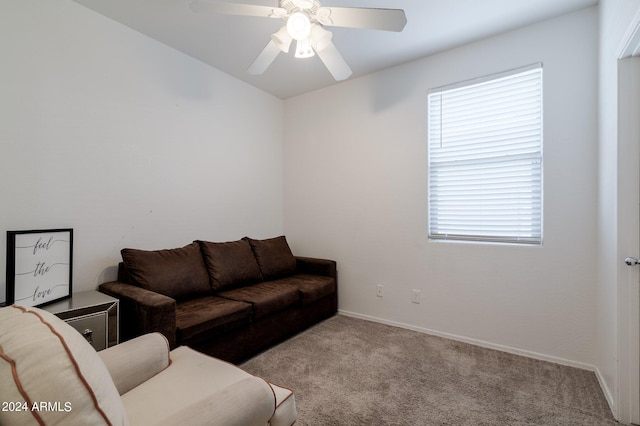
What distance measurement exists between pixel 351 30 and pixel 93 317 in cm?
278

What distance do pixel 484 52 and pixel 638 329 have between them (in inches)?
91.4

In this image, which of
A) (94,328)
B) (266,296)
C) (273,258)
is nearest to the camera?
(94,328)

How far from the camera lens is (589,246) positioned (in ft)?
7.58

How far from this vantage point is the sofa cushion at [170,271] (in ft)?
7.66

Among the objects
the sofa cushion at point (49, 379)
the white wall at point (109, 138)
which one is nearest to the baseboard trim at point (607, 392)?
the sofa cushion at point (49, 379)

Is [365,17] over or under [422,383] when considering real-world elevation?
over

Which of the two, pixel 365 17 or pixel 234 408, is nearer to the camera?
pixel 234 408

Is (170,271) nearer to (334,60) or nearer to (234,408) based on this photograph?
(234,408)

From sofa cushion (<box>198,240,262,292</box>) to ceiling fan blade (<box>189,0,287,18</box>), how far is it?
1.93 metres

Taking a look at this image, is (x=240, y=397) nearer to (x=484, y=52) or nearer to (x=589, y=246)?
(x=589, y=246)

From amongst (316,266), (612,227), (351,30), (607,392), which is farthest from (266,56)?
(607,392)

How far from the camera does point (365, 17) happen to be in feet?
5.62

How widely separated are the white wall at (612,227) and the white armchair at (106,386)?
1.89 metres

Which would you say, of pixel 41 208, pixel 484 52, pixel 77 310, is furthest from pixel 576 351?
pixel 41 208
